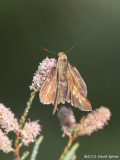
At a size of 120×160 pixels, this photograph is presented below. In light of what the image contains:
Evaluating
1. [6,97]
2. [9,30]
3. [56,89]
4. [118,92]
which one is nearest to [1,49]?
[9,30]

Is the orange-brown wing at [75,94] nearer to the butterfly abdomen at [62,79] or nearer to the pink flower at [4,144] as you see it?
the butterfly abdomen at [62,79]

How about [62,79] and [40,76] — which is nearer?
[40,76]

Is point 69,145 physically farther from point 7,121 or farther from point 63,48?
point 63,48

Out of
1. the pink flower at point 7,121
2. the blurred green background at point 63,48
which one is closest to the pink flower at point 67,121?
the pink flower at point 7,121

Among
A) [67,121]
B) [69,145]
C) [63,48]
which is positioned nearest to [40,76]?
[67,121]

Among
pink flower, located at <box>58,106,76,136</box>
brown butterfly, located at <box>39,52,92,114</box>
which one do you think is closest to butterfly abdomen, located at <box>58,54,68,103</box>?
brown butterfly, located at <box>39,52,92,114</box>

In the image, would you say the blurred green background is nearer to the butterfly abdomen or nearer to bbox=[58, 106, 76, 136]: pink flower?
the butterfly abdomen

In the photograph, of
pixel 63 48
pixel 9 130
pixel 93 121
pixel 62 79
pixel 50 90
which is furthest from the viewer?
pixel 63 48
